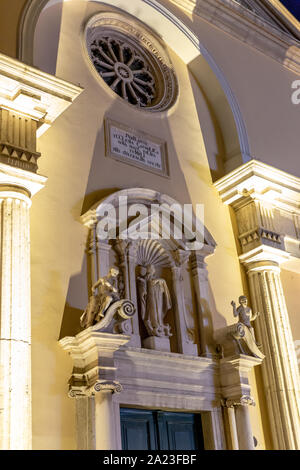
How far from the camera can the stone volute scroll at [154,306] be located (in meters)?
9.40

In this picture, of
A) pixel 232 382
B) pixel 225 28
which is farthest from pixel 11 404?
pixel 225 28

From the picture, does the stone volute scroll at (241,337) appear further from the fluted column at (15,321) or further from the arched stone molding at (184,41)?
the fluted column at (15,321)

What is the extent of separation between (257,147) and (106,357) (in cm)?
580

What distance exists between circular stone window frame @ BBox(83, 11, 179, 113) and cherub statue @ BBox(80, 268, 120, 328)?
3.87 metres

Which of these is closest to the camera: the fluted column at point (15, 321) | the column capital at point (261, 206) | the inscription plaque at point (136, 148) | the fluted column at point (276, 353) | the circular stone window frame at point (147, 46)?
the fluted column at point (15, 321)

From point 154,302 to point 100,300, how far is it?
128cm

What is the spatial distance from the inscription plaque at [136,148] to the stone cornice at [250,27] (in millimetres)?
3328

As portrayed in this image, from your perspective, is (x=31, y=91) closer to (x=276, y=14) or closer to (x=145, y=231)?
(x=145, y=231)

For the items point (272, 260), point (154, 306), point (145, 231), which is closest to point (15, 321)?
point (154, 306)

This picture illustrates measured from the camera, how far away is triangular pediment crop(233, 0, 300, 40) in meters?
14.1

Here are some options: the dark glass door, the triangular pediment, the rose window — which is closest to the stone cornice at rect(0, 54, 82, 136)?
the rose window

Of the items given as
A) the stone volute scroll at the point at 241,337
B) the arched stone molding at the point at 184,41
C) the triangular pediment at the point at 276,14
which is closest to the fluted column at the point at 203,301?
the stone volute scroll at the point at 241,337

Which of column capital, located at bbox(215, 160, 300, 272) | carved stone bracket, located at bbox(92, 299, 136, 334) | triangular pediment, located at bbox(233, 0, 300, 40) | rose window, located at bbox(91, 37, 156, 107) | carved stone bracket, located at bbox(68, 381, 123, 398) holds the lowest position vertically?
carved stone bracket, located at bbox(68, 381, 123, 398)

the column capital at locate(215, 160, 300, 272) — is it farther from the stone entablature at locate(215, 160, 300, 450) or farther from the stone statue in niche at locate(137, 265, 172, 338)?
the stone statue in niche at locate(137, 265, 172, 338)
